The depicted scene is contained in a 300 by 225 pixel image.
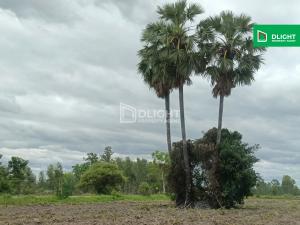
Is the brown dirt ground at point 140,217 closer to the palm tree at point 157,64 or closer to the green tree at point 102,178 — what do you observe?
the palm tree at point 157,64

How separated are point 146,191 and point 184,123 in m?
30.4

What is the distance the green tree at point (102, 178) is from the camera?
61031 mm

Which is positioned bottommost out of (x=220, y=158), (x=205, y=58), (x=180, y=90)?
(x=220, y=158)

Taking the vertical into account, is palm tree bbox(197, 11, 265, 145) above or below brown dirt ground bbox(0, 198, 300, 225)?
above

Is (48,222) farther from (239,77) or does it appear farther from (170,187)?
(239,77)

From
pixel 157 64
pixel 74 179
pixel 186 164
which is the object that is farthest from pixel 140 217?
pixel 74 179

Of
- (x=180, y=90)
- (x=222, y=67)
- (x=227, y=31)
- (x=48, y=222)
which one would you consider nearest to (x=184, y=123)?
(x=180, y=90)

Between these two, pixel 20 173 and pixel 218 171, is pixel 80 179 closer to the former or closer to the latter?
pixel 20 173

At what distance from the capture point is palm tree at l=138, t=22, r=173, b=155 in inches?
1406

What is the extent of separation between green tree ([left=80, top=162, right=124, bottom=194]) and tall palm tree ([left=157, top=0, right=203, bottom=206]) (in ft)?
88.3

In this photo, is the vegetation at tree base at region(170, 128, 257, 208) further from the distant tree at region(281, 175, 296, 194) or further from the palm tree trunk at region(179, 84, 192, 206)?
the distant tree at region(281, 175, 296, 194)

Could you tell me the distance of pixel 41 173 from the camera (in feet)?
347

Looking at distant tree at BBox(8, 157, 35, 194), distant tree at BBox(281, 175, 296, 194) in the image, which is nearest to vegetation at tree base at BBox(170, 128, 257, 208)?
distant tree at BBox(8, 157, 35, 194)

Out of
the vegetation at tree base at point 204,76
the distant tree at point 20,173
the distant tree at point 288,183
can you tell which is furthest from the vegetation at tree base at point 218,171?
the distant tree at point 288,183
